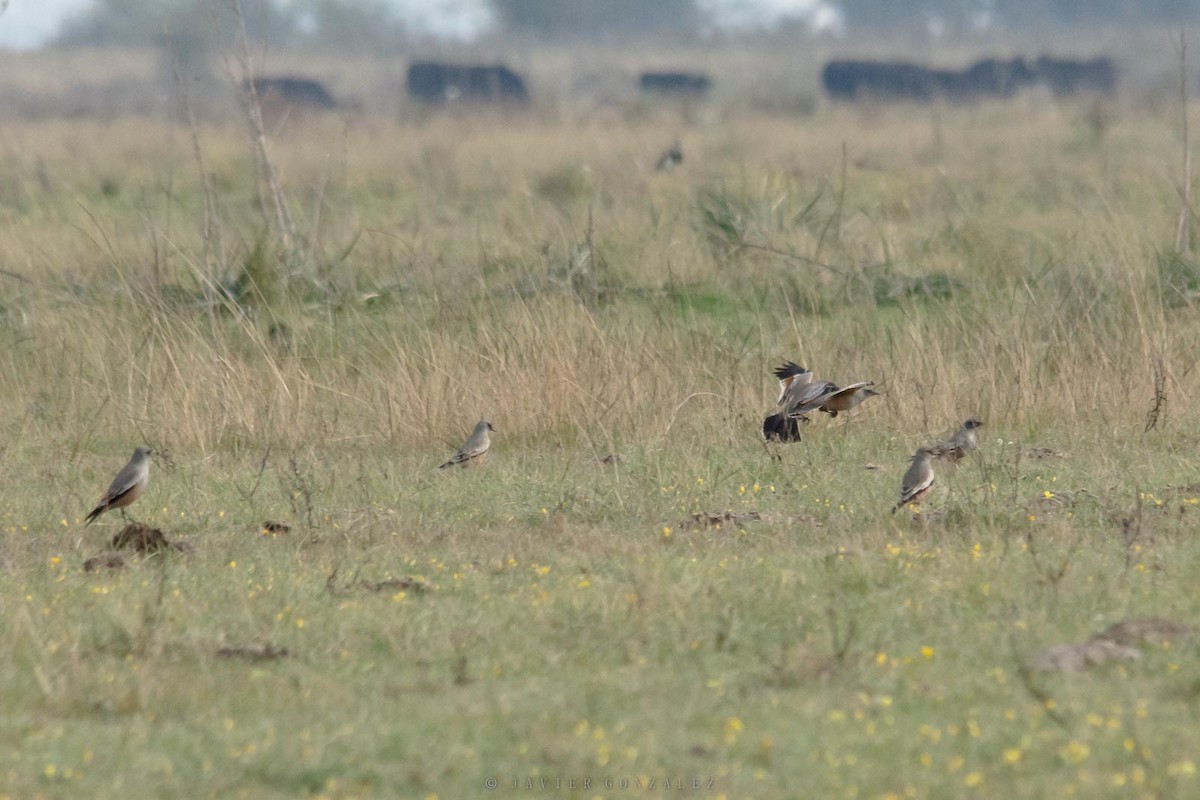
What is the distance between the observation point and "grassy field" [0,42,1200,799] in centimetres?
441

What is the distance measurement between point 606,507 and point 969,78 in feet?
168

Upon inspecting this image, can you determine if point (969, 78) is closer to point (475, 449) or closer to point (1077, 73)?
point (1077, 73)

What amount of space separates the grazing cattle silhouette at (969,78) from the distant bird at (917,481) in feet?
145

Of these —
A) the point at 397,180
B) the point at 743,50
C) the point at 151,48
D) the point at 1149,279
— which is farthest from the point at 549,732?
the point at 151,48

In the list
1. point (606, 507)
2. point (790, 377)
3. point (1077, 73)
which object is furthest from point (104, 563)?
point (1077, 73)

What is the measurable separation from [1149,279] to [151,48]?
3351 inches

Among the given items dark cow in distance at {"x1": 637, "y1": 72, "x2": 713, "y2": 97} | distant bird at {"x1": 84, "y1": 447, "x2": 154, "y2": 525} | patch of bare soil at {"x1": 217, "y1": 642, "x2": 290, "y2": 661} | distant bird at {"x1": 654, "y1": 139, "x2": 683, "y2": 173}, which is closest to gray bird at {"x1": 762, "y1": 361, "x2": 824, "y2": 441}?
distant bird at {"x1": 84, "y1": 447, "x2": 154, "y2": 525}

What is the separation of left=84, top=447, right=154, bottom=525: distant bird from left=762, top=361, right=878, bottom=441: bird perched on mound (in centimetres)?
319

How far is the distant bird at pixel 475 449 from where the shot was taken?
27.8 feet

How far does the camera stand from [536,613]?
18.4 ft

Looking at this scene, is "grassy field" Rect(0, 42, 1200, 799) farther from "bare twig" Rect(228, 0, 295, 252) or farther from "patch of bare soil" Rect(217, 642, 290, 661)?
"bare twig" Rect(228, 0, 295, 252)

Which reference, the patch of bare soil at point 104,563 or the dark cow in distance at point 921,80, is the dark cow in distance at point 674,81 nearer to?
the dark cow in distance at point 921,80

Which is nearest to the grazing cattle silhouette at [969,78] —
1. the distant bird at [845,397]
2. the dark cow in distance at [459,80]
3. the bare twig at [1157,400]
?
the dark cow in distance at [459,80]

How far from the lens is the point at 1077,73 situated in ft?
196
